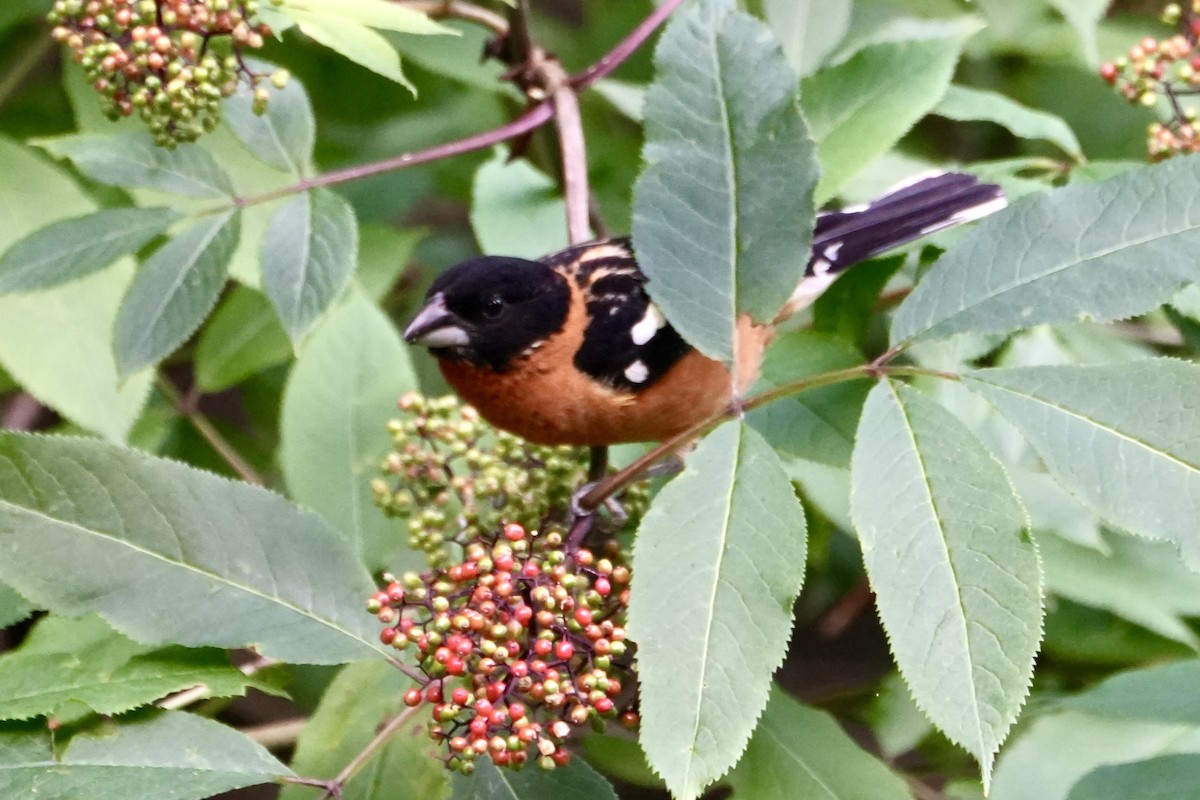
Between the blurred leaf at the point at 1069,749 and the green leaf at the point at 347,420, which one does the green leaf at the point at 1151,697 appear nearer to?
the blurred leaf at the point at 1069,749

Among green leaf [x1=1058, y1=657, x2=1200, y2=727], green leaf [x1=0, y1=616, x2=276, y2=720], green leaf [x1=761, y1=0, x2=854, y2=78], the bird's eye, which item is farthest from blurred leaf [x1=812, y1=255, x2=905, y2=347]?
green leaf [x1=0, y1=616, x2=276, y2=720]

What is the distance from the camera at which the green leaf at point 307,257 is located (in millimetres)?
1724

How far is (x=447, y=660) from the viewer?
1269 millimetres

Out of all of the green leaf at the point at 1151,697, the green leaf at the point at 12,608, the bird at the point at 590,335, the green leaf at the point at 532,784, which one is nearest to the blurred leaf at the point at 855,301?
the bird at the point at 590,335

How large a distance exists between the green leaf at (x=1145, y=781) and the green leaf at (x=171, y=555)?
95 cm

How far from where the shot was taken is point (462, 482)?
1.79 metres

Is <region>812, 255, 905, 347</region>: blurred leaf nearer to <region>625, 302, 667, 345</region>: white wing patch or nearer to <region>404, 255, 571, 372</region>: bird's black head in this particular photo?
<region>625, 302, 667, 345</region>: white wing patch

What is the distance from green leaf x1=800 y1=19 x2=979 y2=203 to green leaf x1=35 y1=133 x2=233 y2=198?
1013 mm

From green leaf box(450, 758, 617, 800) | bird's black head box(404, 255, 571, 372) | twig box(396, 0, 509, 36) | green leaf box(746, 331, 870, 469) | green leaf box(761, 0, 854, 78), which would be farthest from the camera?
twig box(396, 0, 509, 36)

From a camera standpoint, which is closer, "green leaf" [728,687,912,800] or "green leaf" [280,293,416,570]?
"green leaf" [728,687,912,800]

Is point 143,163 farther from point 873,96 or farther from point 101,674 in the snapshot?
point 873,96

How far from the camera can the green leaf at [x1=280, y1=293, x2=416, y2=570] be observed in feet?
6.81

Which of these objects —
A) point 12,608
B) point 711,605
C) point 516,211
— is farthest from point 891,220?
point 12,608

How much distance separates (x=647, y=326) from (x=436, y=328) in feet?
1.23
